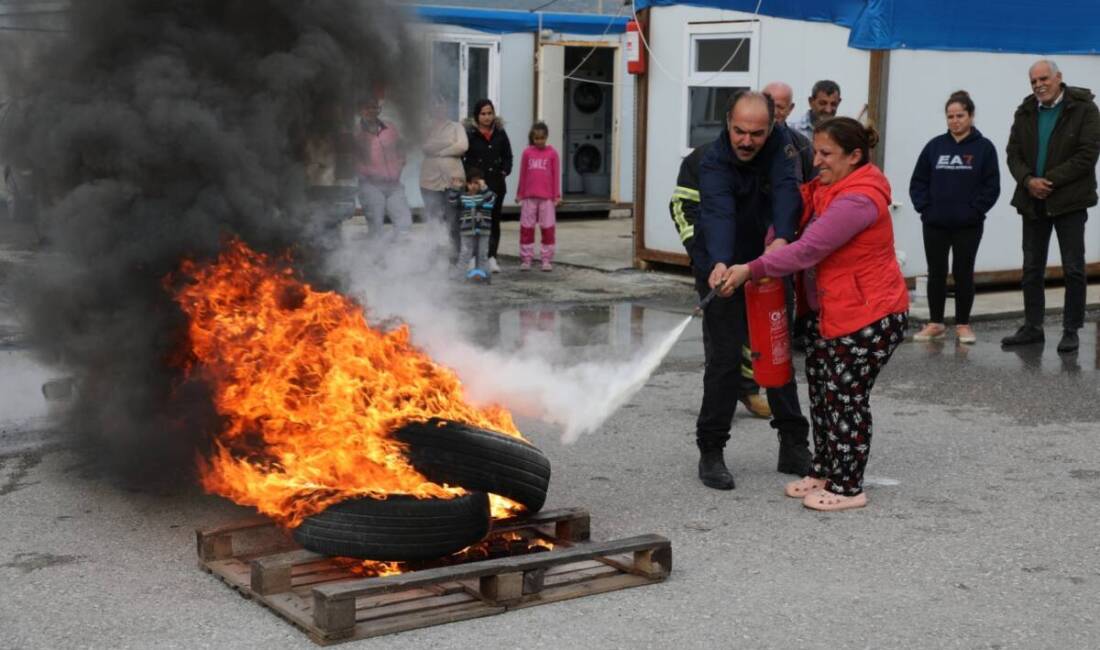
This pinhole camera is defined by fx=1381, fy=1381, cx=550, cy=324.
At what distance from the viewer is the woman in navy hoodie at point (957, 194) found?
1049 centimetres

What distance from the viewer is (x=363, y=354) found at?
223 inches

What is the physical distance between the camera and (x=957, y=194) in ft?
34.7

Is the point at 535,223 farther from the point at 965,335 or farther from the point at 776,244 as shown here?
the point at 776,244

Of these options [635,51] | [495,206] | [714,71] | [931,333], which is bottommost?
[931,333]

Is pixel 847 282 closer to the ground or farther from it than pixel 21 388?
farther from it

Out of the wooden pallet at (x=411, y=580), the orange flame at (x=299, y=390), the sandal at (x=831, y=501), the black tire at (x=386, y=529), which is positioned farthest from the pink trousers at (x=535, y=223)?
the black tire at (x=386, y=529)

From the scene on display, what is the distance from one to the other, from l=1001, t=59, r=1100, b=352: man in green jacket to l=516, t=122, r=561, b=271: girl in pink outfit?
5.95m

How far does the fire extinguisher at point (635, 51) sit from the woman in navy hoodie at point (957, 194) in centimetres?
471

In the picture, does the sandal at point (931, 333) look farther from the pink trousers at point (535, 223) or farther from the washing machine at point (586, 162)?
the washing machine at point (586, 162)

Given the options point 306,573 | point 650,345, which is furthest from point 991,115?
point 306,573

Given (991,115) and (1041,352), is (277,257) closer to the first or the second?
(1041,352)

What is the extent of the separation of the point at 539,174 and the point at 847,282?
9555 millimetres

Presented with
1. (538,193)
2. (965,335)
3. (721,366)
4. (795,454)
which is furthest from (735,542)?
(538,193)

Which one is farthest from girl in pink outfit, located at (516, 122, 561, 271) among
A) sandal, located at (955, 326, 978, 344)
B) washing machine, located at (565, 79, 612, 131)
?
washing machine, located at (565, 79, 612, 131)
